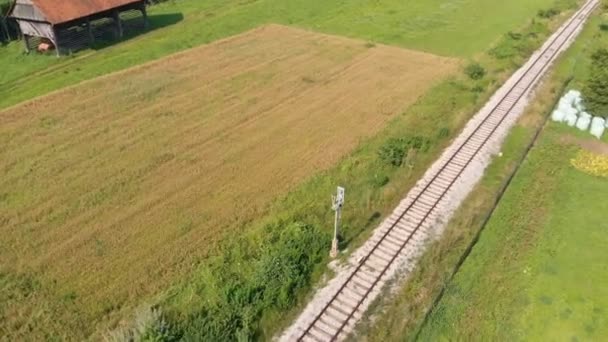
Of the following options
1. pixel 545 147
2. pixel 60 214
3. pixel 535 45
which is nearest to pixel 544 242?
pixel 545 147

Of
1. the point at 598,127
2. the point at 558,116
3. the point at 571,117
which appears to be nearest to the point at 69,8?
the point at 558,116

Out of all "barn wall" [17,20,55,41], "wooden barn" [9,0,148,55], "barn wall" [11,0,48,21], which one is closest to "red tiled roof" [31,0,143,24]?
"wooden barn" [9,0,148,55]

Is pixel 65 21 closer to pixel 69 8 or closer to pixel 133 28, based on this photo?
pixel 69 8

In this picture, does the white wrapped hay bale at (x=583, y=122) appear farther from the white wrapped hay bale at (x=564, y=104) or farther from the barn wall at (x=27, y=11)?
the barn wall at (x=27, y=11)

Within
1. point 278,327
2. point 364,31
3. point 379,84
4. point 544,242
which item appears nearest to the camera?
point 278,327

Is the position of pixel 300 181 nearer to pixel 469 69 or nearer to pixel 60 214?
pixel 60 214

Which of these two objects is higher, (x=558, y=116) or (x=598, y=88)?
(x=598, y=88)
